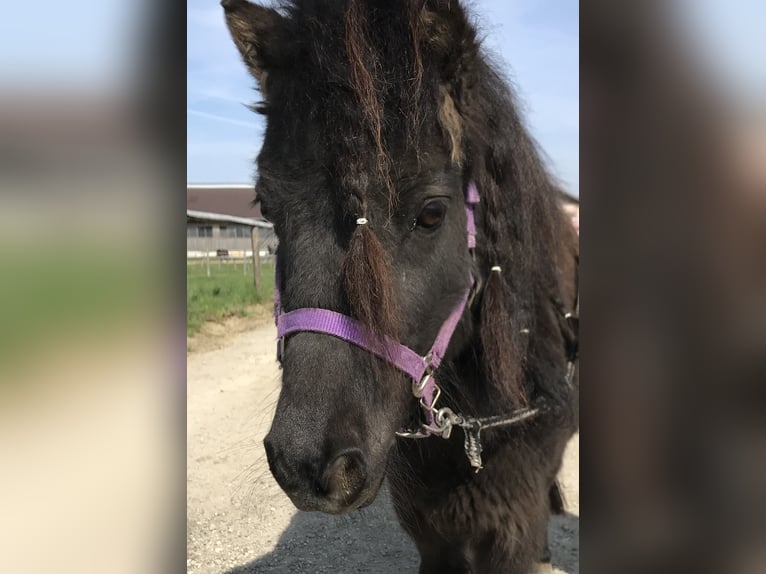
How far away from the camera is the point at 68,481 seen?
73 centimetres

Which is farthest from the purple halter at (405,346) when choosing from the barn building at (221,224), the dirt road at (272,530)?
the barn building at (221,224)

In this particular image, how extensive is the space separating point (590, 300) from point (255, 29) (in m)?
1.50

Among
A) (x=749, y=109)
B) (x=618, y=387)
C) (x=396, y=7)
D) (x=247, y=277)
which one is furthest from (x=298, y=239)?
(x=247, y=277)

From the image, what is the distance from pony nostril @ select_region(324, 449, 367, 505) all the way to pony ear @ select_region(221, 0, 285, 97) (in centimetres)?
118

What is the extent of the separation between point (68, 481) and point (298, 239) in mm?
846

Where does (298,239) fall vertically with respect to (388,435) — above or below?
above

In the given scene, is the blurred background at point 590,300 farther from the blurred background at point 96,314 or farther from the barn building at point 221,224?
the barn building at point 221,224

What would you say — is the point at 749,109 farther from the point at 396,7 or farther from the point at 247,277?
the point at 247,277

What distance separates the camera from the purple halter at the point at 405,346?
1.38 m

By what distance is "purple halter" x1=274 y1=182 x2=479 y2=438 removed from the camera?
1375 mm

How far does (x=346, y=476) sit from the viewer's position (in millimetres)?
1308

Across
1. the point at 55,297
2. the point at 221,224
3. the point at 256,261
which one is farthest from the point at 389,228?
the point at 256,261

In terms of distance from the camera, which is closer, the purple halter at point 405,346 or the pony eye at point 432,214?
the purple halter at point 405,346

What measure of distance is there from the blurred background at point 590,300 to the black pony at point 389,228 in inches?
23.0
